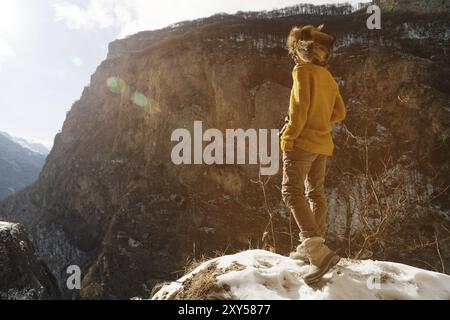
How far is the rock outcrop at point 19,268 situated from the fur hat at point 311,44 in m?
7.83

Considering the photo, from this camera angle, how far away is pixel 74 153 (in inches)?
1603

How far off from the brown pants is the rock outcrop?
7435 mm

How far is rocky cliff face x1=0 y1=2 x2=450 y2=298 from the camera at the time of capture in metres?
23.3

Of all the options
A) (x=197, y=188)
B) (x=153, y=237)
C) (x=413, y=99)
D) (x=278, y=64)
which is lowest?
(x=153, y=237)

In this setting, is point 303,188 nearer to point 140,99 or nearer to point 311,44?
point 311,44

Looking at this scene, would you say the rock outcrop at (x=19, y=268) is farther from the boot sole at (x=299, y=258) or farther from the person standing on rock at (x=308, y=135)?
the person standing on rock at (x=308, y=135)

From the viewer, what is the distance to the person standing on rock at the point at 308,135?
8.77 ft

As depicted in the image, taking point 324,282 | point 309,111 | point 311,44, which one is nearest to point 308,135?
point 309,111

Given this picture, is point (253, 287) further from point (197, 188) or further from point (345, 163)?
point (197, 188)

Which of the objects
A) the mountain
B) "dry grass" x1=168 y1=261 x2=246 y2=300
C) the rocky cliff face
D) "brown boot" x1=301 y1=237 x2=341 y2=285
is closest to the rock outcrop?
"dry grass" x1=168 y1=261 x2=246 y2=300

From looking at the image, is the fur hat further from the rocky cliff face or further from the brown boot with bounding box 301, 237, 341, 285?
the rocky cliff face

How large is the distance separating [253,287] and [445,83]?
2652cm

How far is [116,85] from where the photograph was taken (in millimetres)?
39562
